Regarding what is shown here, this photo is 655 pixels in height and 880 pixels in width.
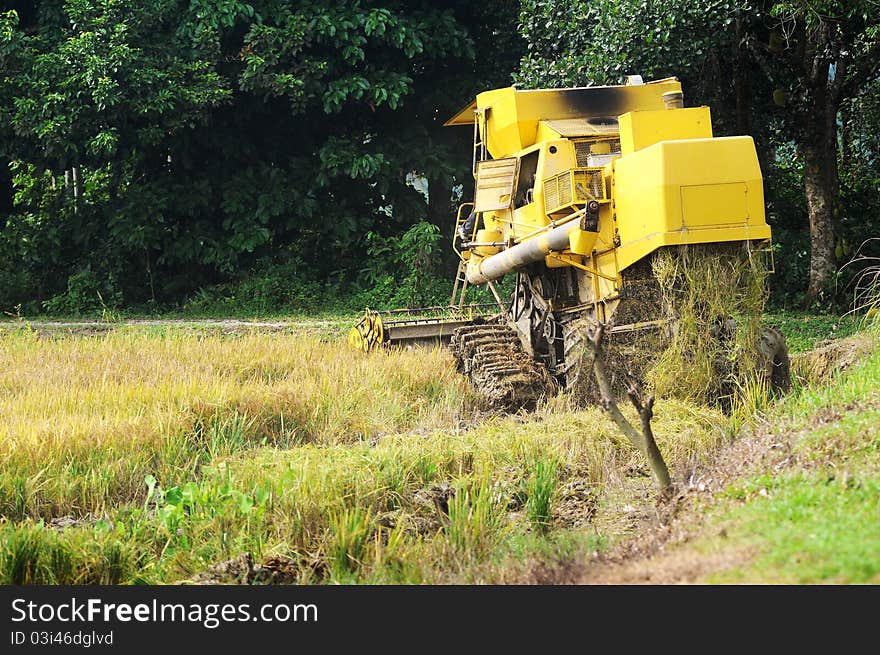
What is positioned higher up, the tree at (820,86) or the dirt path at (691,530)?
the tree at (820,86)

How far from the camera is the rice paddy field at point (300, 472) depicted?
6371 millimetres

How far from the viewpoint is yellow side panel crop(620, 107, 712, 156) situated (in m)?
10.3

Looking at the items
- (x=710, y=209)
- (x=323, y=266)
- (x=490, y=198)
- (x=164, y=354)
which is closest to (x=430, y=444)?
(x=710, y=209)

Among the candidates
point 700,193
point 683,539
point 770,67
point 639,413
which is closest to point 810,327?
point 770,67

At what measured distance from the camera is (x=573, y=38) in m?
18.4

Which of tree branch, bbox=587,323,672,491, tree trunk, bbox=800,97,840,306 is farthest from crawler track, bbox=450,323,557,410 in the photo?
tree trunk, bbox=800,97,840,306

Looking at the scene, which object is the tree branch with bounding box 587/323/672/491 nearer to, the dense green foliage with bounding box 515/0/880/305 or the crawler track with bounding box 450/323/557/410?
the crawler track with bounding box 450/323/557/410

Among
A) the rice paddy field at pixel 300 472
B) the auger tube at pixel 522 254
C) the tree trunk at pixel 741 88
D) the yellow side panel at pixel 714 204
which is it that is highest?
the tree trunk at pixel 741 88

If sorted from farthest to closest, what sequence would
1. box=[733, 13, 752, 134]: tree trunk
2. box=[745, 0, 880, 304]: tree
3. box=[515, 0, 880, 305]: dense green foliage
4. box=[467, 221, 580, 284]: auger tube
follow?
box=[733, 13, 752, 134]: tree trunk → box=[745, 0, 880, 304]: tree → box=[515, 0, 880, 305]: dense green foliage → box=[467, 221, 580, 284]: auger tube

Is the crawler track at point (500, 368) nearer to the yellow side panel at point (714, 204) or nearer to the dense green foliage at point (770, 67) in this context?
the yellow side panel at point (714, 204)

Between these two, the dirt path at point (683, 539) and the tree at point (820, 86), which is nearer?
the dirt path at point (683, 539)

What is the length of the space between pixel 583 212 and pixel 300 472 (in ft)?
12.6

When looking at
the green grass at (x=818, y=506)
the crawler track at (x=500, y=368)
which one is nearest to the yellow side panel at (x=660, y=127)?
the crawler track at (x=500, y=368)
